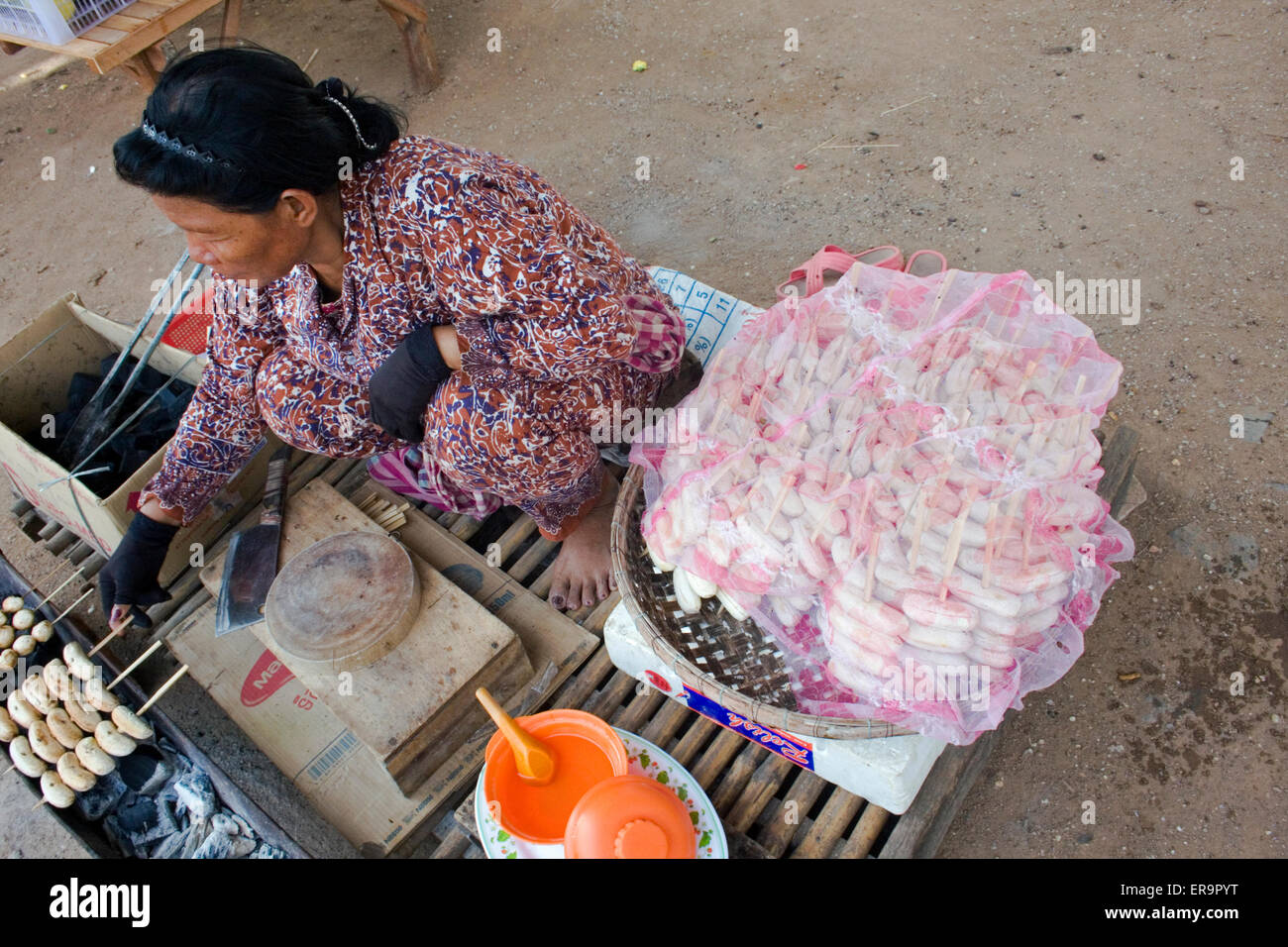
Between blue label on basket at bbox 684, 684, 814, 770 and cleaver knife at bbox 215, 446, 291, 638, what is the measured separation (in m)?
1.10

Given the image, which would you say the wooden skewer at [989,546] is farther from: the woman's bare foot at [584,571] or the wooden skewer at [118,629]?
the wooden skewer at [118,629]

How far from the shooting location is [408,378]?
5.69ft

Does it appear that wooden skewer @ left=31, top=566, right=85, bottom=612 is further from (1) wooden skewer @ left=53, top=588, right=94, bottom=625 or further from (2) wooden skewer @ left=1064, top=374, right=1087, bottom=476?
(2) wooden skewer @ left=1064, top=374, right=1087, bottom=476

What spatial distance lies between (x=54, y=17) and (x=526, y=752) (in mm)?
3368

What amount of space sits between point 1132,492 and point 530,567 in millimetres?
1586

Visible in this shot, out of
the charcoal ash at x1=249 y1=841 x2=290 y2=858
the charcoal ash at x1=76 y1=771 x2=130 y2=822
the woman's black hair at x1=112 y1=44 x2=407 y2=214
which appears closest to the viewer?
the woman's black hair at x1=112 y1=44 x2=407 y2=214

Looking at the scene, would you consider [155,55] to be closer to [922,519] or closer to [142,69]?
[142,69]

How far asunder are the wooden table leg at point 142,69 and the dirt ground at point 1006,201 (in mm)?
650

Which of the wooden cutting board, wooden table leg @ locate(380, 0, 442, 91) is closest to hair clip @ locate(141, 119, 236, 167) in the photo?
the wooden cutting board

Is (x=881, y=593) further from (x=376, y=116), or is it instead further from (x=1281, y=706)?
(x=376, y=116)

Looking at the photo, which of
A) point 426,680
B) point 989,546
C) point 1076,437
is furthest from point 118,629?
point 1076,437

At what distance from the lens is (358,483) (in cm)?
245

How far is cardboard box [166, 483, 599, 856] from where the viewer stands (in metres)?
1.87
